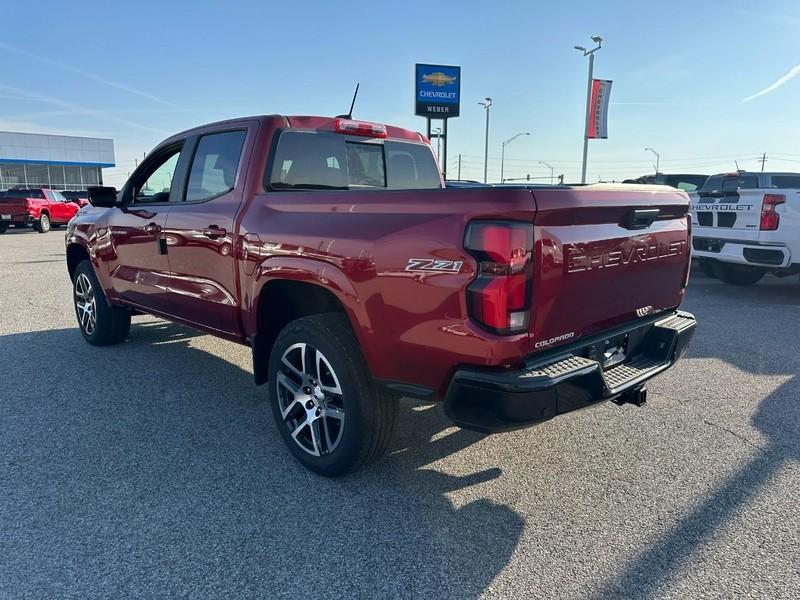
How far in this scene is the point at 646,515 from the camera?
9.11 ft

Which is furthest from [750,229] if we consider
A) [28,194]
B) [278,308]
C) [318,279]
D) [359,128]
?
[28,194]

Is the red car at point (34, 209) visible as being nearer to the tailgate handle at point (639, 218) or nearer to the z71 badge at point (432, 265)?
the z71 badge at point (432, 265)

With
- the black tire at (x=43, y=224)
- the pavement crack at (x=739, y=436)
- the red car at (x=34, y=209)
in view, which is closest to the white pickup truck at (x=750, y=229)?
the pavement crack at (x=739, y=436)

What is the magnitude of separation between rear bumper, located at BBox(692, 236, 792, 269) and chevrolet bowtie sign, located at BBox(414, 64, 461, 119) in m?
23.5

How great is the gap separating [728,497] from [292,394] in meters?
2.39

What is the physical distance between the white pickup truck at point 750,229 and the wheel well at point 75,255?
815 centimetres

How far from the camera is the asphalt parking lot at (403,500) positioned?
234 centimetres

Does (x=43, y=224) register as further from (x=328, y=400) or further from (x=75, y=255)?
(x=328, y=400)

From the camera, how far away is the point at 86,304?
19.0 feet

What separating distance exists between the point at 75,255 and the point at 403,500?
4.86 meters

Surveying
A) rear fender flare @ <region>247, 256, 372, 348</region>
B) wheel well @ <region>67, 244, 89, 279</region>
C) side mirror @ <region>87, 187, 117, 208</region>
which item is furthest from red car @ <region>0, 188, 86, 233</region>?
rear fender flare @ <region>247, 256, 372, 348</region>

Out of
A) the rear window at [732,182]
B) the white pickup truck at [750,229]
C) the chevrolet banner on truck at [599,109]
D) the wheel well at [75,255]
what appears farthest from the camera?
the chevrolet banner on truck at [599,109]

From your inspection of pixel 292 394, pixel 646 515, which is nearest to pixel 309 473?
pixel 292 394

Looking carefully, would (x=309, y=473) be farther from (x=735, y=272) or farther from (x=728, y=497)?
(x=735, y=272)
